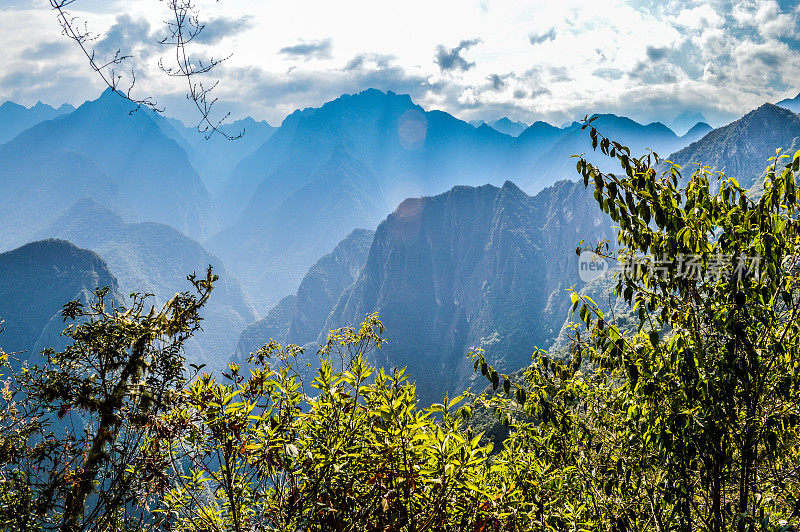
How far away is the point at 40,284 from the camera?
429 ft

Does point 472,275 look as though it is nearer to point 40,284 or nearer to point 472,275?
point 472,275

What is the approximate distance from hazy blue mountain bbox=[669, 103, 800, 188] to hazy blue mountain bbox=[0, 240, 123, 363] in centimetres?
20699

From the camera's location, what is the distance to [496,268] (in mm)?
177500

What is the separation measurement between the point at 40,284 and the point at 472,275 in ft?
518

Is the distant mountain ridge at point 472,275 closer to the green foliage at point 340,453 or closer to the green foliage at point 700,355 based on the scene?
the green foliage at point 700,355

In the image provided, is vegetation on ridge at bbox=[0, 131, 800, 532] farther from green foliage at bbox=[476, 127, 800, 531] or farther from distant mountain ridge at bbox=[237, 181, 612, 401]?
distant mountain ridge at bbox=[237, 181, 612, 401]

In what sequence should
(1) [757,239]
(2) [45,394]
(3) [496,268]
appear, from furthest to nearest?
1. (3) [496,268]
2. (1) [757,239]
3. (2) [45,394]

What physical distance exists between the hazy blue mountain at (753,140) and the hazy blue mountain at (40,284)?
679 ft

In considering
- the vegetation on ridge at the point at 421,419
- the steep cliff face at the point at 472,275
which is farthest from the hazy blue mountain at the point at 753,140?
the vegetation on ridge at the point at 421,419

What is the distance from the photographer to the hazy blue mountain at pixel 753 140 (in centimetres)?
14762

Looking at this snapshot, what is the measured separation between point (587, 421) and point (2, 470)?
436cm

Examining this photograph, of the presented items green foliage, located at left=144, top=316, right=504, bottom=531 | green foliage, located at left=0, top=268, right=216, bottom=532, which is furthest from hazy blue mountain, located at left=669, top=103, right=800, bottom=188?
green foliage, located at left=0, top=268, right=216, bottom=532

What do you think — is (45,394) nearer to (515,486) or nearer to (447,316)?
(515,486)

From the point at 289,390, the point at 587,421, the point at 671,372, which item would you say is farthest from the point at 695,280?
the point at 289,390
